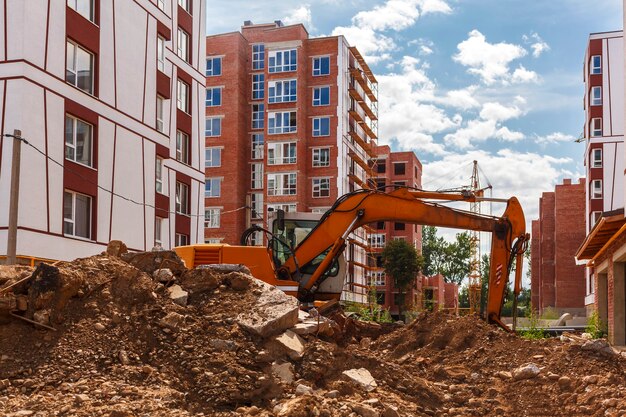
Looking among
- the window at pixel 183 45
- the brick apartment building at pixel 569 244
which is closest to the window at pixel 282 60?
the window at pixel 183 45

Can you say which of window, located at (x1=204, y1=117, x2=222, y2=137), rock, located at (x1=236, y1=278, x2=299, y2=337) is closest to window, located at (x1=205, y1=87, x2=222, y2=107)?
window, located at (x1=204, y1=117, x2=222, y2=137)

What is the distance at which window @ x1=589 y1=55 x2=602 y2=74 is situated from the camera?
189ft

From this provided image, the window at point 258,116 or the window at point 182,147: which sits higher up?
the window at point 258,116

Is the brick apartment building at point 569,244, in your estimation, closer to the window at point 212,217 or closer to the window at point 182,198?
the window at point 212,217

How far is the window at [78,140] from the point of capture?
2695cm

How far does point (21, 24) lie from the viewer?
970 inches

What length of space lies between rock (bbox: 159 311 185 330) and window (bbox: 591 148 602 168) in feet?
173

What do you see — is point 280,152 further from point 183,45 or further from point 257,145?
point 183,45

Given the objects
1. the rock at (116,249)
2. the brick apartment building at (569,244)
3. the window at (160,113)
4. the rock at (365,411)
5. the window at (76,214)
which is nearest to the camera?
the rock at (365,411)

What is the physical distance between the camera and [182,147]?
1543 inches

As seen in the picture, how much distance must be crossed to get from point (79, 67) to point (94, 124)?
6.92 feet

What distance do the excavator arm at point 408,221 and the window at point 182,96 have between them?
70.8 ft

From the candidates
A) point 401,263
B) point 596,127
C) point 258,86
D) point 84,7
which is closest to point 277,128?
point 258,86

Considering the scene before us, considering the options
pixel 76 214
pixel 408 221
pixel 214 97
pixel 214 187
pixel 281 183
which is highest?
pixel 214 97
